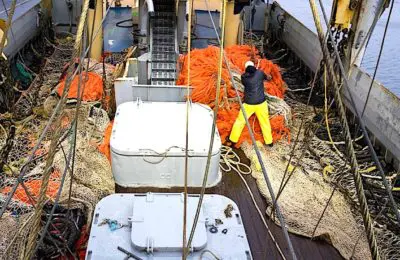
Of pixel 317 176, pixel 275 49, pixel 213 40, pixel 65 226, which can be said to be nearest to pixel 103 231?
pixel 65 226

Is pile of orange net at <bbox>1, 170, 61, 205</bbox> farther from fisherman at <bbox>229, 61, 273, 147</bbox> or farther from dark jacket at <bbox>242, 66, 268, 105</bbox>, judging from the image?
dark jacket at <bbox>242, 66, 268, 105</bbox>

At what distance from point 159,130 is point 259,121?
170 cm

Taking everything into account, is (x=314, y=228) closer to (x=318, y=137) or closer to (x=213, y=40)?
(x=318, y=137)

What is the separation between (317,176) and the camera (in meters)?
5.04

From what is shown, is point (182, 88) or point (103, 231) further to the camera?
point (182, 88)

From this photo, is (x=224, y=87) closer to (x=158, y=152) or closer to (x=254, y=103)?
(x=254, y=103)

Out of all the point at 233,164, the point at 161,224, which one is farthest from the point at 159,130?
the point at 161,224

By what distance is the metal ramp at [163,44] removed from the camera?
6697 mm

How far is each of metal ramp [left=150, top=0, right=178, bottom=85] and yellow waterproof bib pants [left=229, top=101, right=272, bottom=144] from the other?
1610 mm

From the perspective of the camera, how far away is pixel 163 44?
6.96 metres

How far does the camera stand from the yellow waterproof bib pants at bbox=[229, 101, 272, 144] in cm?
557

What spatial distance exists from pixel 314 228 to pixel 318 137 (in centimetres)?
250

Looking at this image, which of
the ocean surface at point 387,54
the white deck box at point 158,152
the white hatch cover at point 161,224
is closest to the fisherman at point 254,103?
the white deck box at point 158,152

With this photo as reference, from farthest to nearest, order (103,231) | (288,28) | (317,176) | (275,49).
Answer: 1. (275,49)
2. (288,28)
3. (317,176)
4. (103,231)
